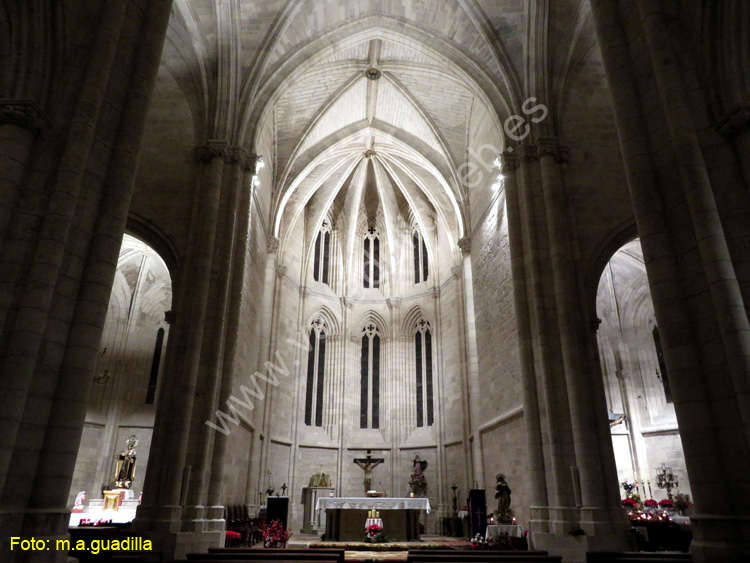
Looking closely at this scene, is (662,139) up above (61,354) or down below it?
above

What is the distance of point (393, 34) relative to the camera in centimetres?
1717

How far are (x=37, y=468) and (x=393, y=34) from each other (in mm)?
15753

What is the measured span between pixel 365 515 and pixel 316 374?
959 cm

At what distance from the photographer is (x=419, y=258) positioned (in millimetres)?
27516

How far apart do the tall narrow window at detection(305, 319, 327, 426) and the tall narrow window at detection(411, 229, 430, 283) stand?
5.49 metres

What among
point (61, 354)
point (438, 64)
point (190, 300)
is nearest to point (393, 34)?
point (438, 64)

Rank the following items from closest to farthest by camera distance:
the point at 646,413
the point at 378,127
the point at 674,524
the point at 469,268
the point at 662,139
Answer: the point at 662,139, the point at 674,524, the point at 646,413, the point at 469,268, the point at 378,127

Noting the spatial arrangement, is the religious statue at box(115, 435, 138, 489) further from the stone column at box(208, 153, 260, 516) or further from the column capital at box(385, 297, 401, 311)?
the column capital at box(385, 297, 401, 311)

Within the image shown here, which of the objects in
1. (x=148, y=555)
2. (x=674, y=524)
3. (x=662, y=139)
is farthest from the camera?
(x=674, y=524)

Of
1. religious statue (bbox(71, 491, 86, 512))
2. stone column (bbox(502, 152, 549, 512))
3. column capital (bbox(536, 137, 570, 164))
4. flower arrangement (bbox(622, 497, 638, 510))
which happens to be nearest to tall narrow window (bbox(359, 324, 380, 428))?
religious statue (bbox(71, 491, 86, 512))

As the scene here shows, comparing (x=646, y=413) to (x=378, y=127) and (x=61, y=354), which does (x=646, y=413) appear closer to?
(x=378, y=127)

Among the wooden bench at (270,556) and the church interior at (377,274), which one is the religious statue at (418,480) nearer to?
the church interior at (377,274)

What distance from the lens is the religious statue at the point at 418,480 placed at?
2227 centimetres

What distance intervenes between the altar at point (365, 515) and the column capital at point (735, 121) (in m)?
13.4
